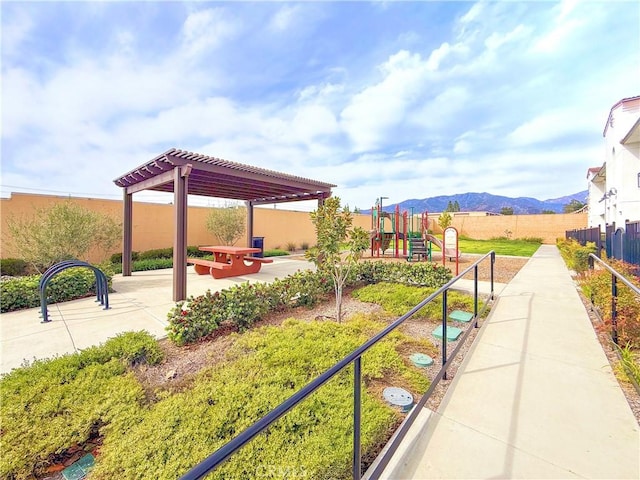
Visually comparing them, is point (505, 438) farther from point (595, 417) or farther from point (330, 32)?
point (330, 32)

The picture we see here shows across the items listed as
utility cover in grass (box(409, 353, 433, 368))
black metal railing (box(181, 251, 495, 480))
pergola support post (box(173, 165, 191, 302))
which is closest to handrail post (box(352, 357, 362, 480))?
black metal railing (box(181, 251, 495, 480))

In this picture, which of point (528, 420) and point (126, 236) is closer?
point (528, 420)

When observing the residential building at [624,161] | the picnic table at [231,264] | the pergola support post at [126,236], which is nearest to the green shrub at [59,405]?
the picnic table at [231,264]

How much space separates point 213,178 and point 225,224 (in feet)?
19.1

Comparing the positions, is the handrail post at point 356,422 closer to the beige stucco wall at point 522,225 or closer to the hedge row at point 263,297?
the hedge row at point 263,297

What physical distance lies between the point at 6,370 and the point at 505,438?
460cm

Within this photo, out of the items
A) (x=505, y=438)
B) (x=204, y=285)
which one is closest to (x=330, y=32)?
(x=204, y=285)

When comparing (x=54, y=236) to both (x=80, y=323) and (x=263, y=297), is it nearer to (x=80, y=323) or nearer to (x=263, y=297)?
(x=80, y=323)

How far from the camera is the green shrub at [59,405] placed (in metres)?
1.79

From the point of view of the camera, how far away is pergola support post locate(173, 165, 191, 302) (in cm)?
541

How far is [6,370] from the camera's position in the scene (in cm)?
284

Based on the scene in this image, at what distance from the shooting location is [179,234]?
552 cm

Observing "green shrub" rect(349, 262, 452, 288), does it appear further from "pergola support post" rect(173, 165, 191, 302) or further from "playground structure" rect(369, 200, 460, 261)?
"playground structure" rect(369, 200, 460, 261)

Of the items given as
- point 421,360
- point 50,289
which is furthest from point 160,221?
point 421,360
